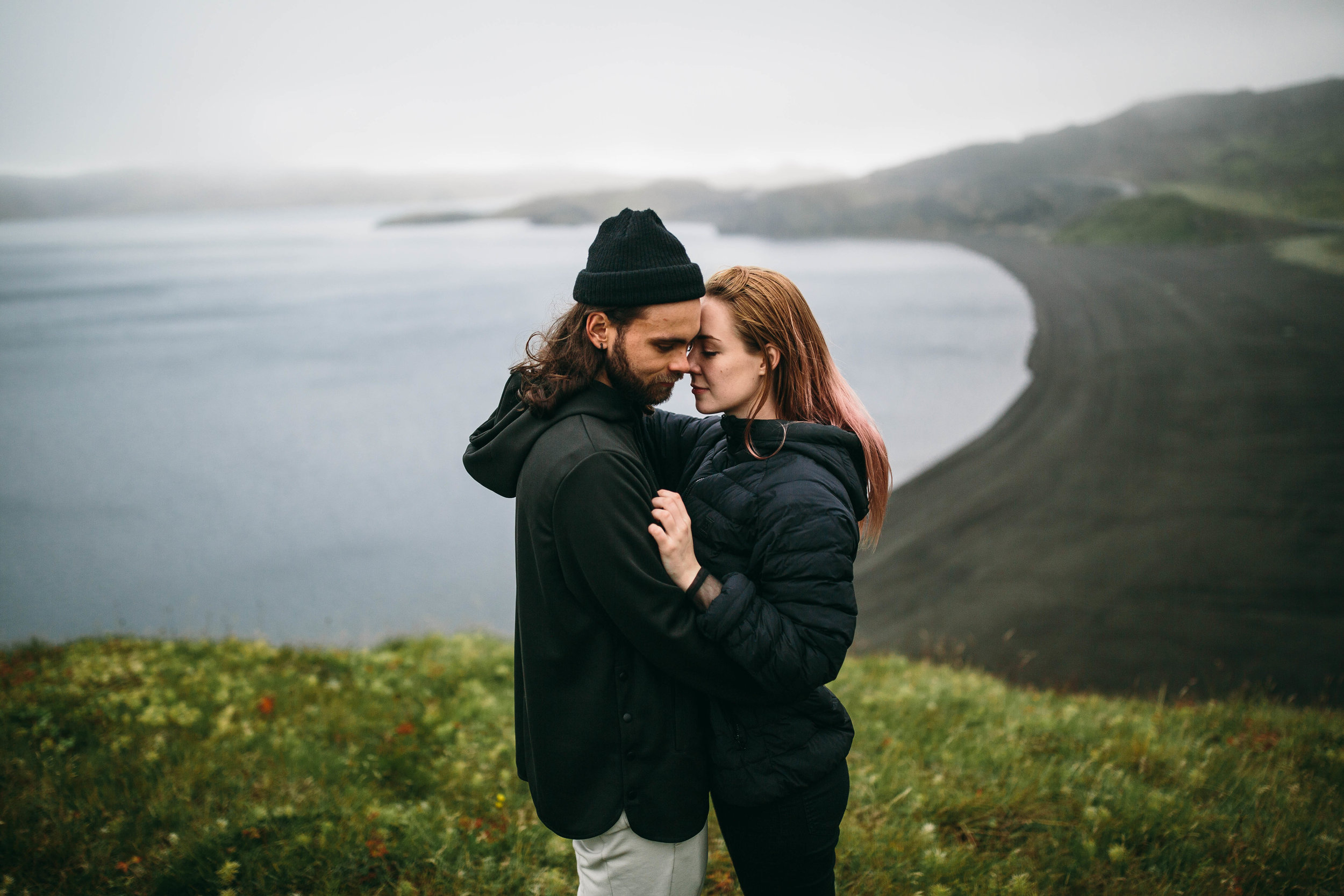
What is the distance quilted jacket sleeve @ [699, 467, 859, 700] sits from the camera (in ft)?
5.49

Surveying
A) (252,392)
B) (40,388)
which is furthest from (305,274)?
(40,388)

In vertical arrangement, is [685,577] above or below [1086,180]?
below

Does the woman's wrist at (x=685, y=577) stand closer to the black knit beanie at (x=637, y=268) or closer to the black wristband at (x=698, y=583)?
the black wristband at (x=698, y=583)

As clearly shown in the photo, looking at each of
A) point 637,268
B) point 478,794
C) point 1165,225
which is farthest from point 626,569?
point 1165,225

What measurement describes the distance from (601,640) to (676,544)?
32 cm

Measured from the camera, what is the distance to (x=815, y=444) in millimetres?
1941

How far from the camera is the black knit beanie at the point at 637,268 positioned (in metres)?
1.82

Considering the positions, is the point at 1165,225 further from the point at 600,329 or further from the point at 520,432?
the point at 520,432

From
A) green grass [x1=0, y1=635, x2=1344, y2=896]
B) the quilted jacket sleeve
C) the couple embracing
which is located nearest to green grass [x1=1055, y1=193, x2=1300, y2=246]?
green grass [x1=0, y1=635, x2=1344, y2=896]

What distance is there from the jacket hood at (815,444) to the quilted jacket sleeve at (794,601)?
0.13 metres

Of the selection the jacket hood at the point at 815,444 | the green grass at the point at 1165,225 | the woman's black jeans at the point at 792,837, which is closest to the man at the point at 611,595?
the woman's black jeans at the point at 792,837

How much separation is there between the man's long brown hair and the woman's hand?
39 centimetres

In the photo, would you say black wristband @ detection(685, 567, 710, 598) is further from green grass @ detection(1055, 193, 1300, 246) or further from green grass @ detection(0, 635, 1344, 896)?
green grass @ detection(1055, 193, 1300, 246)

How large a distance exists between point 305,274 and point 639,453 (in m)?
51.0
